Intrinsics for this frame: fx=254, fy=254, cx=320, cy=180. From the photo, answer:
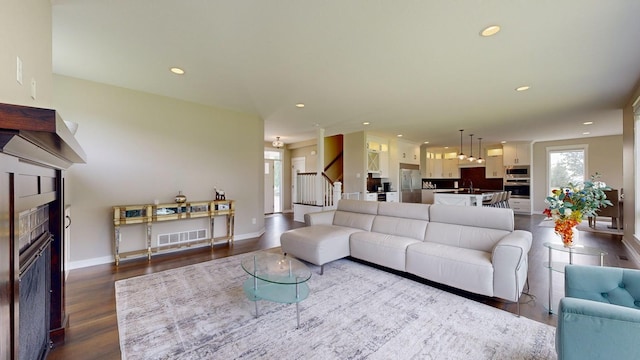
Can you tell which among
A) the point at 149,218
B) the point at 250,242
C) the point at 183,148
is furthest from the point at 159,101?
the point at 250,242

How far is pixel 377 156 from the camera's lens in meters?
7.87

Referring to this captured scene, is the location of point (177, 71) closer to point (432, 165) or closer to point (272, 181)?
point (272, 181)

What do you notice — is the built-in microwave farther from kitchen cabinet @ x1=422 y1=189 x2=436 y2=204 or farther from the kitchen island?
the kitchen island

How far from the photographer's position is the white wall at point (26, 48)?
3.93 feet

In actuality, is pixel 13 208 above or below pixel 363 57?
below

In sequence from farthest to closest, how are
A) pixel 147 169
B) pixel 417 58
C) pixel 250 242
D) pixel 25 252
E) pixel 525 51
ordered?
1. pixel 250 242
2. pixel 147 169
3. pixel 417 58
4. pixel 525 51
5. pixel 25 252

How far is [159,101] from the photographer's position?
4.19 m

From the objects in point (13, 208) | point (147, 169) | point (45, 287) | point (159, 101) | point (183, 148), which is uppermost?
point (159, 101)

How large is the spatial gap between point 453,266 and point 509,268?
1.55 ft

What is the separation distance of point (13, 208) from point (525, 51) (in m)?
4.04

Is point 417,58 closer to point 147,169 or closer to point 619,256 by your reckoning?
point 147,169

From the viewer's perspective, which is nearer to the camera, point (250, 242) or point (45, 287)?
point (45, 287)

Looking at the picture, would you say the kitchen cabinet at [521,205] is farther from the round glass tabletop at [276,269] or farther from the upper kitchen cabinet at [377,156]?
the round glass tabletop at [276,269]

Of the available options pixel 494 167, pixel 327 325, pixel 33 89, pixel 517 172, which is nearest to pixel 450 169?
pixel 494 167
